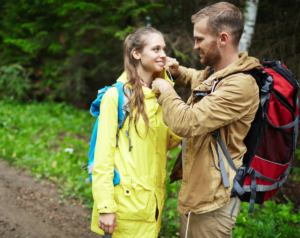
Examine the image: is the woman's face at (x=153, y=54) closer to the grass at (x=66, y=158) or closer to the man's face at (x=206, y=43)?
the man's face at (x=206, y=43)

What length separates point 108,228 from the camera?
209 centimetres

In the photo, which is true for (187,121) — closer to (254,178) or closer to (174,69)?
(254,178)

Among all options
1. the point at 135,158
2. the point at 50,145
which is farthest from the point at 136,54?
the point at 50,145

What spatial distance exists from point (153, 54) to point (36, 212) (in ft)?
11.4

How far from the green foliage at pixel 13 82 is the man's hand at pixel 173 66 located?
1000 centimetres

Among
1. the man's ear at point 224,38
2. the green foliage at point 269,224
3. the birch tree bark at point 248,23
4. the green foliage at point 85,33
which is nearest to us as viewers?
the man's ear at point 224,38

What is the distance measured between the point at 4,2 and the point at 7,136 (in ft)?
27.2

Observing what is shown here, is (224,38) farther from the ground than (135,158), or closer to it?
farther from the ground

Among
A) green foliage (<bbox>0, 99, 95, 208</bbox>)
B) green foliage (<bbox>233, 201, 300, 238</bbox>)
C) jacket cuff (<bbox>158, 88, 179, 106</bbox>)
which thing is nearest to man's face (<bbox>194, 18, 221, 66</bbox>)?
jacket cuff (<bbox>158, 88, 179, 106</bbox>)

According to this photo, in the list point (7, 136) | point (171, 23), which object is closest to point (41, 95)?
point (7, 136)

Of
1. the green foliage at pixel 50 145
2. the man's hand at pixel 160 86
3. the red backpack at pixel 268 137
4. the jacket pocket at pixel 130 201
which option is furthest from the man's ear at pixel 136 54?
the green foliage at pixel 50 145

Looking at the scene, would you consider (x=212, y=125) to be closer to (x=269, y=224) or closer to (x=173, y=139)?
(x=173, y=139)

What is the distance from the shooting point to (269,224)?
138 inches

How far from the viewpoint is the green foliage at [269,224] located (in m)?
3.25
